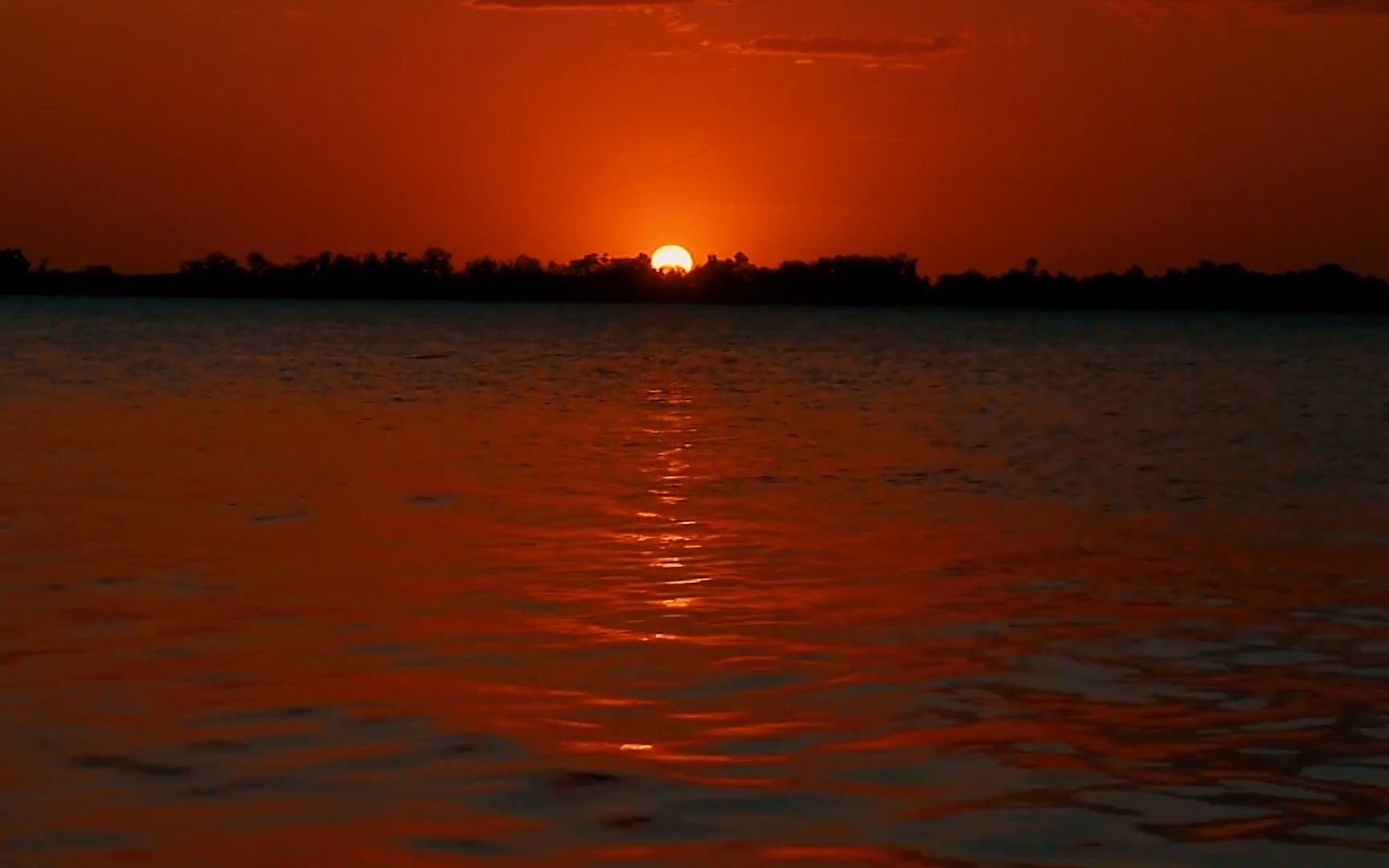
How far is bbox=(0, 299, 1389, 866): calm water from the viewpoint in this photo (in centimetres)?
870

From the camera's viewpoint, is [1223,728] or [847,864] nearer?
[847,864]

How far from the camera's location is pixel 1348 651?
12820 millimetres

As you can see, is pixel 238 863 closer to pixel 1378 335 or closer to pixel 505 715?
pixel 505 715

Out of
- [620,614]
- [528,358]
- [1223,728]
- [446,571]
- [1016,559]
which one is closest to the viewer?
[1223,728]

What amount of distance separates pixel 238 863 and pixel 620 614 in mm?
6119

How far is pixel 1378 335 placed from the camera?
11531 centimetres

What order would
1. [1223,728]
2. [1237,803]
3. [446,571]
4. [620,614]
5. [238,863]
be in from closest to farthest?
[238,863] < [1237,803] < [1223,728] < [620,614] < [446,571]

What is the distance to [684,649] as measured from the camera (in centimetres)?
1264

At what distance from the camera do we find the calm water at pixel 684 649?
8.70 metres

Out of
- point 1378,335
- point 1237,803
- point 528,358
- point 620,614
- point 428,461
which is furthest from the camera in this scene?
point 1378,335

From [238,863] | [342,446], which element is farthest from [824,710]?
[342,446]

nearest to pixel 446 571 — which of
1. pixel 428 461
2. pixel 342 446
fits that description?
pixel 428 461

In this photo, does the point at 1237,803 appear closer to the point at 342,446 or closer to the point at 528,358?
the point at 342,446

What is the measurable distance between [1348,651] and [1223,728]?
269cm
